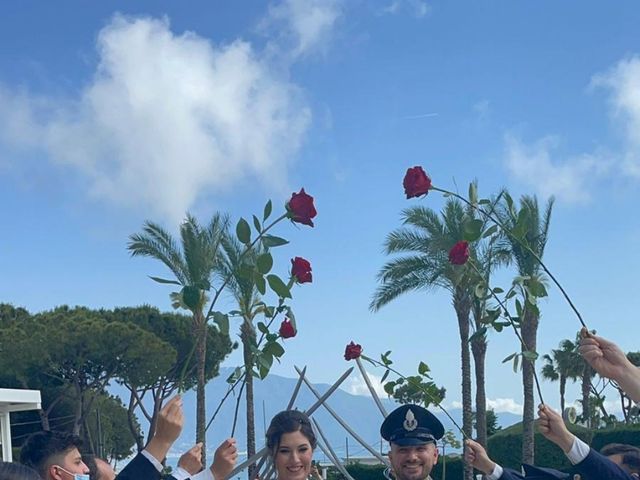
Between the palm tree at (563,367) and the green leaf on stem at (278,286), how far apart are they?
3512cm

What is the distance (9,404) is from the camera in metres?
15.8

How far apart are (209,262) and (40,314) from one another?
50.5 ft

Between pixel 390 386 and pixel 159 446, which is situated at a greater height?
pixel 390 386

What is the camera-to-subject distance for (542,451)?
2588cm

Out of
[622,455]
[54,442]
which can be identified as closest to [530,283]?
[622,455]

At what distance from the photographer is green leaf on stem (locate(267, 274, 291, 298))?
14.1ft

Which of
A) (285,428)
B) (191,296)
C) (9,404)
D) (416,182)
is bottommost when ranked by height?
(285,428)

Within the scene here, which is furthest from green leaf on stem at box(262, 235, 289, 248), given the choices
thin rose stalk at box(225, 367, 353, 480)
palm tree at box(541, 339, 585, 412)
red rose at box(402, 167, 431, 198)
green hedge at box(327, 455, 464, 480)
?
palm tree at box(541, 339, 585, 412)

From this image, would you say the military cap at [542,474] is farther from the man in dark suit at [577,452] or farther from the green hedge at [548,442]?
the green hedge at [548,442]

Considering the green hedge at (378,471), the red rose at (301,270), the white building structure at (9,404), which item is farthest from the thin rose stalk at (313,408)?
the green hedge at (378,471)

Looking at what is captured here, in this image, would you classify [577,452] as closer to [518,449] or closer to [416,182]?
[416,182]

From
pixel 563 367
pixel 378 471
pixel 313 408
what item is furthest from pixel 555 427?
pixel 563 367

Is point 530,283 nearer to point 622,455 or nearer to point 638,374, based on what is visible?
point 622,455

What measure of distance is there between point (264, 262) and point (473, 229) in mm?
997
